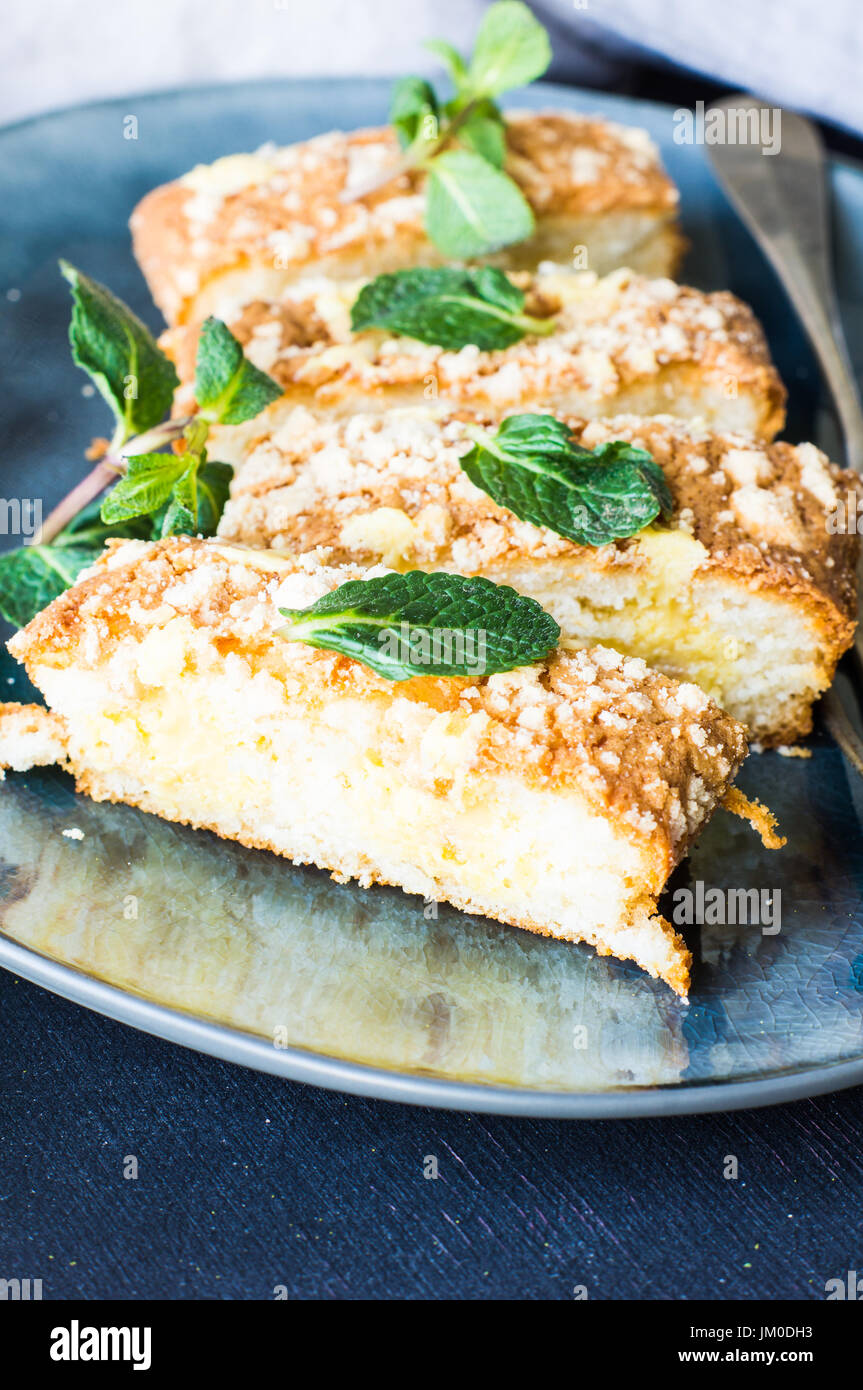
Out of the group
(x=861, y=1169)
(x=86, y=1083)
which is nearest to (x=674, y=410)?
(x=861, y=1169)

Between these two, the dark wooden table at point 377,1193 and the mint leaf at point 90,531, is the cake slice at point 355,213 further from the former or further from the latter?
the dark wooden table at point 377,1193

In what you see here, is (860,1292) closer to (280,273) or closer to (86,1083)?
(86,1083)

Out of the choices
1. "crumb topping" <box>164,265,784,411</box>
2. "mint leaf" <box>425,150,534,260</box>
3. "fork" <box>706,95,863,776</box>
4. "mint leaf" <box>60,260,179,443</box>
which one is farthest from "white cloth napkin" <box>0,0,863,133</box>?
"mint leaf" <box>60,260,179,443</box>

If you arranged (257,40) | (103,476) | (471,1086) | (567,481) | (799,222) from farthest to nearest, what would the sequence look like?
(257,40) < (799,222) < (103,476) < (567,481) < (471,1086)

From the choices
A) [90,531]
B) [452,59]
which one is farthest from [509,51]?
[90,531]

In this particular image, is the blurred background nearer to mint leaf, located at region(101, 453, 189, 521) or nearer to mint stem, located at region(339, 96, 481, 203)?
mint stem, located at region(339, 96, 481, 203)

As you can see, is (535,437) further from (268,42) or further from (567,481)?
(268,42)

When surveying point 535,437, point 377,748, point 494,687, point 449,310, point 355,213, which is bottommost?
point 377,748

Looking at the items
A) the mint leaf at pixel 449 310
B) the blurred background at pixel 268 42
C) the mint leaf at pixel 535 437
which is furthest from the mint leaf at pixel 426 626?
the blurred background at pixel 268 42
